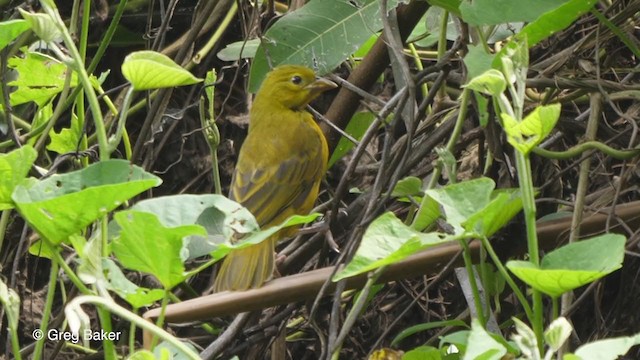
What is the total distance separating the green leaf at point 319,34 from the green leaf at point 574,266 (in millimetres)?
1636

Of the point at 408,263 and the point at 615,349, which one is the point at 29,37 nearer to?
the point at 408,263

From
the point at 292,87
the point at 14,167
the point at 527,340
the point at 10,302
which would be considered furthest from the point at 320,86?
the point at 527,340

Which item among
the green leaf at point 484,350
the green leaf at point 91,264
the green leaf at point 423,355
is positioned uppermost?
the green leaf at point 91,264

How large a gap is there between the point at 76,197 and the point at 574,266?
88 centimetres

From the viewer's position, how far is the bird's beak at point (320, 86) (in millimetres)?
4527

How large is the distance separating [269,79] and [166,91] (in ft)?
4.55

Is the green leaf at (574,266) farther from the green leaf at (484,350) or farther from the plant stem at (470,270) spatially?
the plant stem at (470,270)

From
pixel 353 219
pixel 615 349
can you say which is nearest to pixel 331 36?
pixel 353 219

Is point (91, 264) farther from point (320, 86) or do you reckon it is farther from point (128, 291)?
point (320, 86)

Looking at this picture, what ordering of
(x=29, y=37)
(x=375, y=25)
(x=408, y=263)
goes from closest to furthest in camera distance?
(x=408, y=263) < (x=375, y=25) < (x=29, y=37)

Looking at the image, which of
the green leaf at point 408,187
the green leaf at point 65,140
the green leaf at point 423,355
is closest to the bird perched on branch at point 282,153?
the green leaf at point 65,140

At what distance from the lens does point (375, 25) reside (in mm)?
3443

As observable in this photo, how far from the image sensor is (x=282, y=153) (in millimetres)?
4789

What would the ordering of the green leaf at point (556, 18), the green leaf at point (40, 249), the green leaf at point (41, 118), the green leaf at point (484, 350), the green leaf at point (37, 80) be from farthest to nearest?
1. the green leaf at point (41, 118)
2. the green leaf at point (37, 80)
3. the green leaf at point (40, 249)
4. the green leaf at point (556, 18)
5. the green leaf at point (484, 350)
